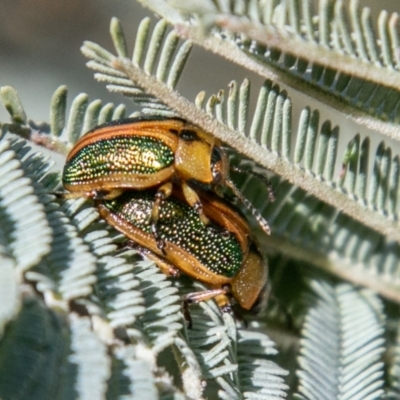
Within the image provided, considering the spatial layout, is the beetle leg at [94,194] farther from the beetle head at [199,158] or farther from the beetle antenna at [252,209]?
the beetle antenna at [252,209]

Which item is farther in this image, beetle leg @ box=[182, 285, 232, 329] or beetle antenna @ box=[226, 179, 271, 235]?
beetle antenna @ box=[226, 179, 271, 235]

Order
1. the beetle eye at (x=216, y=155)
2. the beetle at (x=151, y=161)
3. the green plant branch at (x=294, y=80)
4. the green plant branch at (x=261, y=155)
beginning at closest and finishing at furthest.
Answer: the green plant branch at (x=294, y=80), the green plant branch at (x=261, y=155), the beetle at (x=151, y=161), the beetle eye at (x=216, y=155)

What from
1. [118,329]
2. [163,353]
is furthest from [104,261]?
[163,353]

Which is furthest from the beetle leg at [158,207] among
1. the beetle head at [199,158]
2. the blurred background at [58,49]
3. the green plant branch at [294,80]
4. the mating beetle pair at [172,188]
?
the blurred background at [58,49]

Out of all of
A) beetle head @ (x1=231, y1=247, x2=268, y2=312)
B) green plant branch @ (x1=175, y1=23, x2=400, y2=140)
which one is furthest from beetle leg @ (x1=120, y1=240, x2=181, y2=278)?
green plant branch @ (x1=175, y1=23, x2=400, y2=140)

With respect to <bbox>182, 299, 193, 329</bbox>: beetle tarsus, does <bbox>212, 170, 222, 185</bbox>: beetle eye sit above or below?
above

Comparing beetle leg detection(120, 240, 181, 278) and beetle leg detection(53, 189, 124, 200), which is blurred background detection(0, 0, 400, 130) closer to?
beetle leg detection(53, 189, 124, 200)
